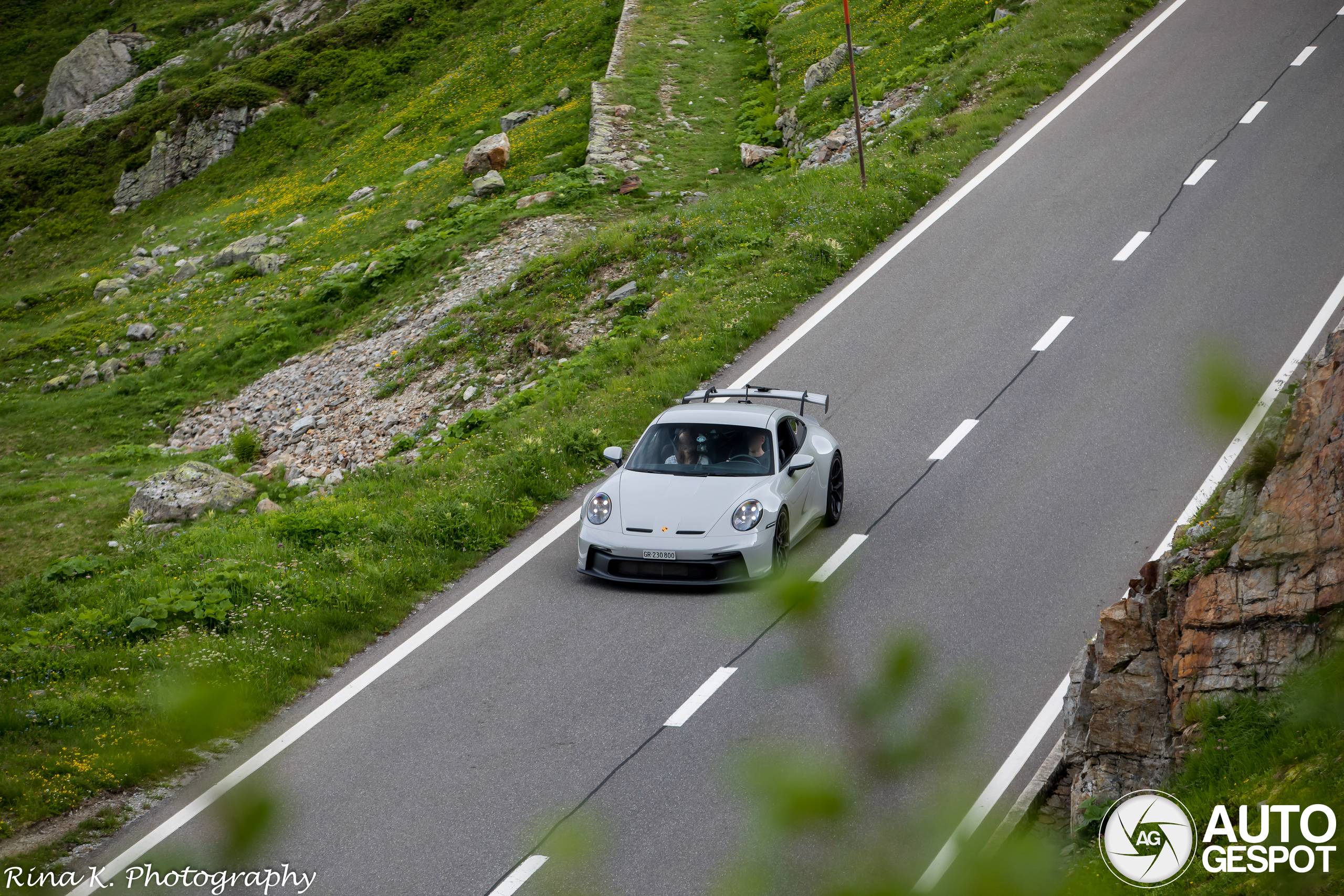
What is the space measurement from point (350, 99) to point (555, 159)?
18237 millimetres

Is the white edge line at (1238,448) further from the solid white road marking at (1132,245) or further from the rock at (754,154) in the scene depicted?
the rock at (754,154)

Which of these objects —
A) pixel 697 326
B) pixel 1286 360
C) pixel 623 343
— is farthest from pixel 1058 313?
pixel 623 343

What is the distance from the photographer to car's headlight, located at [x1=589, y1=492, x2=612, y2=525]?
1066cm

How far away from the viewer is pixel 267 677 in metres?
9.27

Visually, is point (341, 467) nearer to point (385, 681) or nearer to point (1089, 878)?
point (385, 681)

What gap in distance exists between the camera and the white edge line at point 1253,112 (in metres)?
21.2

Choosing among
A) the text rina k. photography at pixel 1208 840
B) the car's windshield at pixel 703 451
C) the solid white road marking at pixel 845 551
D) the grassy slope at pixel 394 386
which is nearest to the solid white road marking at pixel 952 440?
the solid white road marking at pixel 845 551

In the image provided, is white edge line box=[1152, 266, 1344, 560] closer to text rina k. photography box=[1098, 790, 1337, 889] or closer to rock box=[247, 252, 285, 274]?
text rina k. photography box=[1098, 790, 1337, 889]

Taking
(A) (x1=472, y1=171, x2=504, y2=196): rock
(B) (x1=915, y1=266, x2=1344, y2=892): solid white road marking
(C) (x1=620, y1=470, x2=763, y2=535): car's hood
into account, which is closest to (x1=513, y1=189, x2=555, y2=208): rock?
(A) (x1=472, y1=171, x2=504, y2=196): rock

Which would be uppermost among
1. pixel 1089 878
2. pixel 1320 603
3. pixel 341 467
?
pixel 1089 878

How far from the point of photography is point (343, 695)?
9.16 meters

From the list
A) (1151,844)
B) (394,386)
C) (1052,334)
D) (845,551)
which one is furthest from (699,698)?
(394,386)

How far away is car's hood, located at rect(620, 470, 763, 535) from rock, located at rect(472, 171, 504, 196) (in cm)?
1755

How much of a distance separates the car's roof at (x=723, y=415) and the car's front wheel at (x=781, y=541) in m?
1.15
